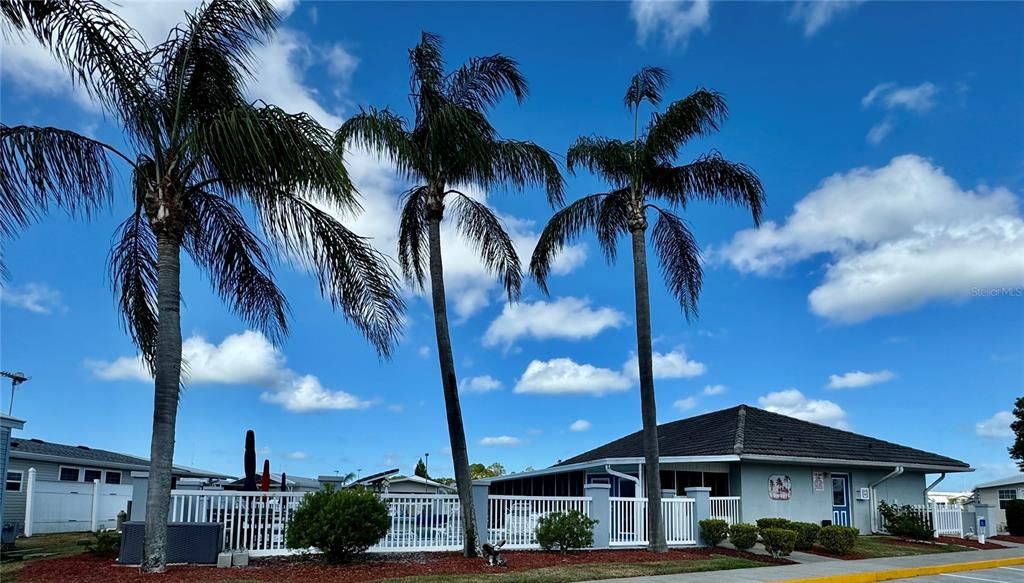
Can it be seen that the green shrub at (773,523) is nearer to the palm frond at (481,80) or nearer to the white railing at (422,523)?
the white railing at (422,523)

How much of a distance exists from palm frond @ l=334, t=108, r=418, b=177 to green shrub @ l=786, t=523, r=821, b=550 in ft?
38.9

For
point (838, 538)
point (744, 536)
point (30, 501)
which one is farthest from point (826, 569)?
point (30, 501)

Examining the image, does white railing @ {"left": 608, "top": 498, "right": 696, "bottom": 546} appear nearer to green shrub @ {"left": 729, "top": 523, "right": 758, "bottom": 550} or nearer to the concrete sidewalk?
green shrub @ {"left": 729, "top": 523, "right": 758, "bottom": 550}

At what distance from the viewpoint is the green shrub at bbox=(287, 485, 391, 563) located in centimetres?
1246

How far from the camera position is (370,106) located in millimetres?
14477

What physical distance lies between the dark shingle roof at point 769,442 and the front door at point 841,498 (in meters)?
0.77

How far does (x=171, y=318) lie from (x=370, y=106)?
559cm

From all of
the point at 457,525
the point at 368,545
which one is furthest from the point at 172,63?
the point at 457,525

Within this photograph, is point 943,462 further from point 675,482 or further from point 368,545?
point 368,545

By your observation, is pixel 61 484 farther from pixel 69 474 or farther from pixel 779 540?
pixel 779 540

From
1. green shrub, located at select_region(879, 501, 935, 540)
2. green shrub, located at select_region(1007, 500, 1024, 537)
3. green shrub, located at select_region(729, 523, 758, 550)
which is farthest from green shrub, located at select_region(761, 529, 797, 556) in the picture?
green shrub, located at select_region(1007, 500, 1024, 537)

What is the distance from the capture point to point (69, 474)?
26.0 m

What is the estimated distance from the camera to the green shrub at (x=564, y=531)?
15.3 m

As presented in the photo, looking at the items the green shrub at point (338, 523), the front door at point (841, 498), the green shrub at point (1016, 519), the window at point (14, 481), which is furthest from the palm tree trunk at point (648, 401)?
the window at point (14, 481)
